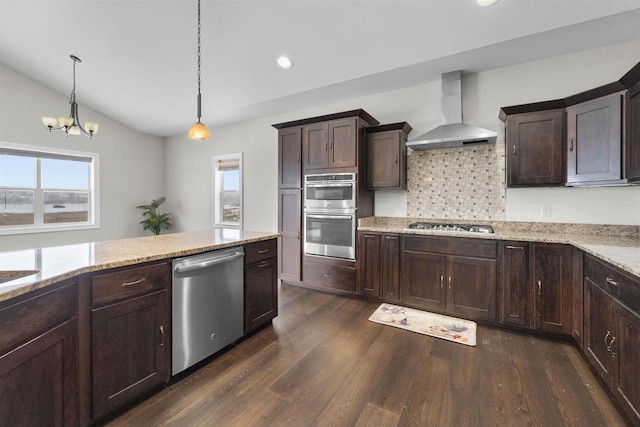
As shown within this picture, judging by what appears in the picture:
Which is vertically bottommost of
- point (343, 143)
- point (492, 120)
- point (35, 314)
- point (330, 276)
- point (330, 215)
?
point (330, 276)

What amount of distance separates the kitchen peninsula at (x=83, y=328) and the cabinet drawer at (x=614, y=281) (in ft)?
8.30

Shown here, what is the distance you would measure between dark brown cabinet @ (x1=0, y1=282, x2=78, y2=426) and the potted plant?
5.02 m

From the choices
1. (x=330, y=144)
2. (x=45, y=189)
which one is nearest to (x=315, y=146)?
(x=330, y=144)

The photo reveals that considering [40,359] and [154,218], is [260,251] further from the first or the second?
[154,218]

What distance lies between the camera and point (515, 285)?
256 cm

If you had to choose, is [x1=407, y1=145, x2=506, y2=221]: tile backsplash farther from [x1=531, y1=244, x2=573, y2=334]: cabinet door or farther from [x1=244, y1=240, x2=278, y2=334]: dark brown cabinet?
[x1=244, y1=240, x2=278, y2=334]: dark brown cabinet

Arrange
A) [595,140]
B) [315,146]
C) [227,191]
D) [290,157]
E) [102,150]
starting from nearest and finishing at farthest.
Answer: [595,140] → [315,146] → [290,157] → [102,150] → [227,191]

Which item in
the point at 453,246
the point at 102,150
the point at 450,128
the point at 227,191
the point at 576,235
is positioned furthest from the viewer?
the point at 227,191

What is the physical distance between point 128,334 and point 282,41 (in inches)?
119

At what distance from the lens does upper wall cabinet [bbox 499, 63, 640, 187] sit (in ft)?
6.73

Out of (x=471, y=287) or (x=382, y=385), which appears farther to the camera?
(x=471, y=287)

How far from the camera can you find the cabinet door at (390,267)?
10.4ft

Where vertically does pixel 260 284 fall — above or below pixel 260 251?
below

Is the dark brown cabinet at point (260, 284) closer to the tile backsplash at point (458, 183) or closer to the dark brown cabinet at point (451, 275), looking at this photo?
the dark brown cabinet at point (451, 275)
